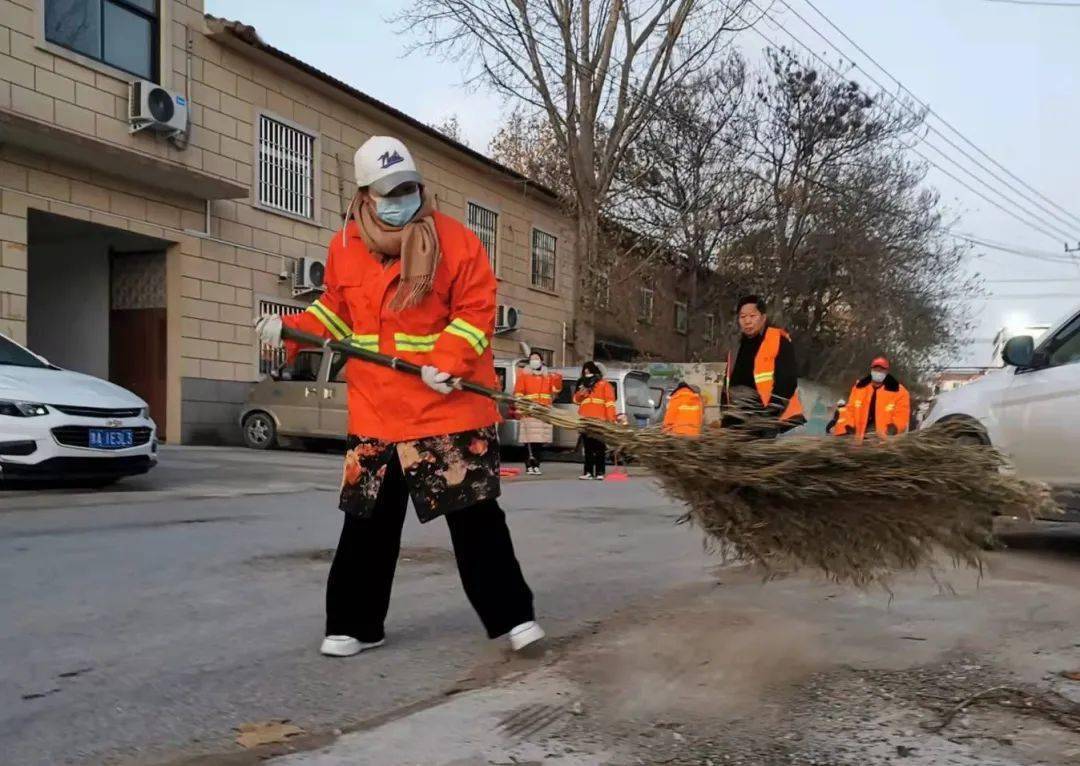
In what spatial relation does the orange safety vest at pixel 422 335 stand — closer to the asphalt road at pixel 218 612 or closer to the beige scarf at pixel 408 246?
the beige scarf at pixel 408 246

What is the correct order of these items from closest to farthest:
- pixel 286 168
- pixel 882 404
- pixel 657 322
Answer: pixel 882 404
pixel 286 168
pixel 657 322

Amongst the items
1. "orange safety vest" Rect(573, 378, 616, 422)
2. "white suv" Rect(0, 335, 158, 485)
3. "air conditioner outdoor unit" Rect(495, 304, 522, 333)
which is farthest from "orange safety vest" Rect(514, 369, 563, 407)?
"air conditioner outdoor unit" Rect(495, 304, 522, 333)

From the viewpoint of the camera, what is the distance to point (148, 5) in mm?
14992

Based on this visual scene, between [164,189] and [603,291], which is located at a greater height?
[164,189]

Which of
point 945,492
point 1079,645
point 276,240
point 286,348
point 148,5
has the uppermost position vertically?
point 148,5

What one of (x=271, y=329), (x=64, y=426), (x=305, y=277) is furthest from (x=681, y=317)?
(x=271, y=329)

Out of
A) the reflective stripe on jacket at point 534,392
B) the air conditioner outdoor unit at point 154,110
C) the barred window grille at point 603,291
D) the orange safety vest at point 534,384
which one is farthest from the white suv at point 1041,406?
the barred window grille at point 603,291

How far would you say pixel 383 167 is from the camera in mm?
3578

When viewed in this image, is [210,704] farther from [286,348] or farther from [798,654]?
[798,654]

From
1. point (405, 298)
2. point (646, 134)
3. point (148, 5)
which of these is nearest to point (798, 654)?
point (405, 298)

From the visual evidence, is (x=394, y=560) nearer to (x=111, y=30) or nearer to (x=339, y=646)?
(x=339, y=646)

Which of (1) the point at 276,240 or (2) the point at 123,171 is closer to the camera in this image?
(2) the point at 123,171

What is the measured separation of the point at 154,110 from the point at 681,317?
19.8 m

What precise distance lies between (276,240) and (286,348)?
14.4m
